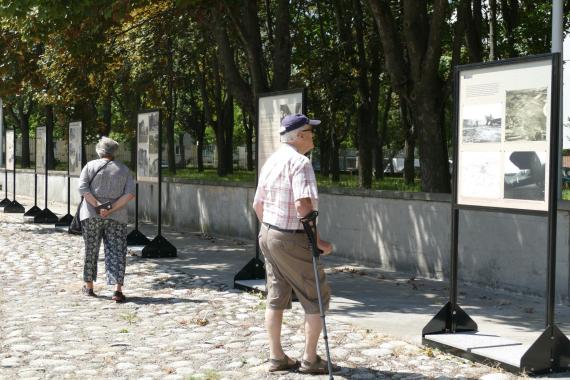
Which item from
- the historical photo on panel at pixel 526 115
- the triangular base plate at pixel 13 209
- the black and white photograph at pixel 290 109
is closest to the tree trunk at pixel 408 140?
the triangular base plate at pixel 13 209

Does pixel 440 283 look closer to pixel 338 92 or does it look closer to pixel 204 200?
pixel 204 200

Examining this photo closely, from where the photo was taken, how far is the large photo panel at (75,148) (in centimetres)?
1962

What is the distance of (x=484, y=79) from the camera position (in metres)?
7.38

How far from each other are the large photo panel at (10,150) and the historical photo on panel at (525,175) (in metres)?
21.3

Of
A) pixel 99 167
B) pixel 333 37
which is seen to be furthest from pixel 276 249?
pixel 333 37

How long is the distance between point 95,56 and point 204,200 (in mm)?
3986

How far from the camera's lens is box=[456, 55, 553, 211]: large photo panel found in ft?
22.5

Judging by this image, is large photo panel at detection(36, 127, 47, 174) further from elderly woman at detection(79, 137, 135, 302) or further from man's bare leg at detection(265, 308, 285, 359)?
man's bare leg at detection(265, 308, 285, 359)

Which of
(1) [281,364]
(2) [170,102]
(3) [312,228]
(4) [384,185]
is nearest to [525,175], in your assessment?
(3) [312,228]

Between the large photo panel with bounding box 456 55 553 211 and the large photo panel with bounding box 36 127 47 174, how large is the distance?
55.9 ft

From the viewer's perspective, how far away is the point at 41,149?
23.5 meters

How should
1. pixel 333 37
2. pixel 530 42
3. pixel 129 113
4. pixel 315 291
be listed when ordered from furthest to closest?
pixel 129 113 → pixel 333 37 → pixel 530 42 → pixel 315 291

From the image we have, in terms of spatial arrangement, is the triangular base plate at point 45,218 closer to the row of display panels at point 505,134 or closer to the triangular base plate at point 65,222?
the triangular base plate at point 65,222

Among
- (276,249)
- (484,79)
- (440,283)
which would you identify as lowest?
(440,283)
